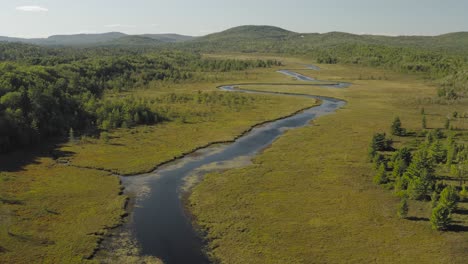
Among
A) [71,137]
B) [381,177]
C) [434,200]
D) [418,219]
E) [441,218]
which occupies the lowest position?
[418,219]

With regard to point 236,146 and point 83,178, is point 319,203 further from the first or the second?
point 83,178

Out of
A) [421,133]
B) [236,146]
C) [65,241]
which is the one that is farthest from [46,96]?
[421,133]

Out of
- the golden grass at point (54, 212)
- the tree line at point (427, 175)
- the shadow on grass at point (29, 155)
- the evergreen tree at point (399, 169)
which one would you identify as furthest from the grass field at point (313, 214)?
the shadow on grass at point (29, 155)

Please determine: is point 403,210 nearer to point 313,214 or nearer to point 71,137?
point 313,214

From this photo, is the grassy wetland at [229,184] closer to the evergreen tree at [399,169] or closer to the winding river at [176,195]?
the evergreen tree at [399,169]

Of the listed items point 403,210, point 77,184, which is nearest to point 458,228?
point 403,210

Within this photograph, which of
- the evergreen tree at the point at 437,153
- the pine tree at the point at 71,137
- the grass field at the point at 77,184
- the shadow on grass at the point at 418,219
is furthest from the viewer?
the pine tree at the point at 71,137

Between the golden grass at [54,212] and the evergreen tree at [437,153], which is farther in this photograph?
the evergreen tree at [437,153]
